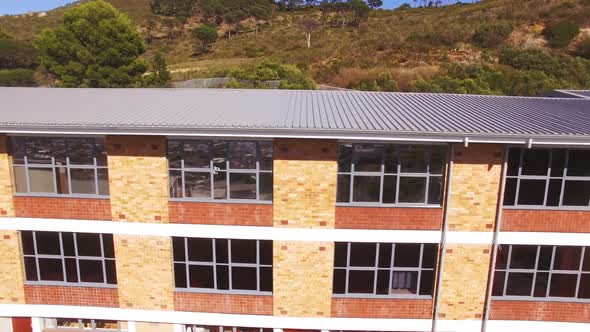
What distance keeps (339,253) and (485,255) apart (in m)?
3.51

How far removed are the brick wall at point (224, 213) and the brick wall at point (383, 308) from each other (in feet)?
9.18

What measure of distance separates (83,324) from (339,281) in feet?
23.3

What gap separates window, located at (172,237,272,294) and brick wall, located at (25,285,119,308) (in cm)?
179

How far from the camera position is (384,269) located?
392 inches

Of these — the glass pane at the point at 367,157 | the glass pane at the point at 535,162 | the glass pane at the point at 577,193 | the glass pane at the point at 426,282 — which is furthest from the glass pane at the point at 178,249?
the glass pane at the point at 577,193

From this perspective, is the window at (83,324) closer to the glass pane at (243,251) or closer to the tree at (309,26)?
the glass pane at (243,251)

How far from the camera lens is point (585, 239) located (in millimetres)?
9523

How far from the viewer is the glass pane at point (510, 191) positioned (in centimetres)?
949

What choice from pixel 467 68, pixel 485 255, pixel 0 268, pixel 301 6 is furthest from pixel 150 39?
pixel 485 255

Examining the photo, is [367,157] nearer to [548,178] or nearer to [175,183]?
[548,178]

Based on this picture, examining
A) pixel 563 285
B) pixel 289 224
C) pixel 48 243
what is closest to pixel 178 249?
pixel 289 224

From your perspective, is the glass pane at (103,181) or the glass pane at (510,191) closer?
the glass pane at (510,191)

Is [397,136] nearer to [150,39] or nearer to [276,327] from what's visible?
[276,327]

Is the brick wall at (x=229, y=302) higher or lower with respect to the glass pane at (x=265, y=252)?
lower
